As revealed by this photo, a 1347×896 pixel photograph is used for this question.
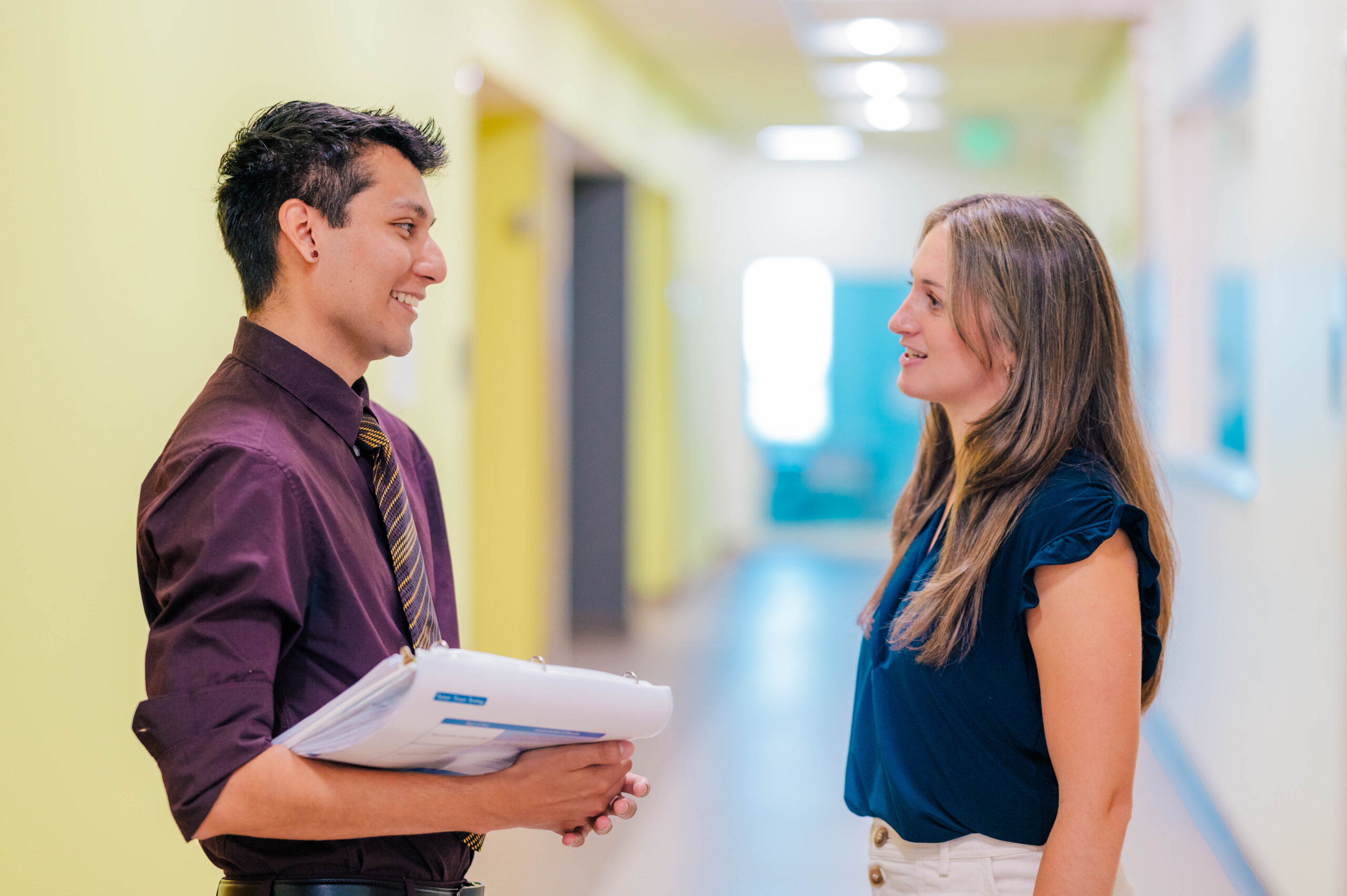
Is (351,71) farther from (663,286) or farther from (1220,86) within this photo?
(663,286)

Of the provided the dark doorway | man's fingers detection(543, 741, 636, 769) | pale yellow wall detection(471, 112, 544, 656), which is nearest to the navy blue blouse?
man's fingers detection(543, 741, 636, 769)

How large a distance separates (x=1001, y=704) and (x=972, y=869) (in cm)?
21

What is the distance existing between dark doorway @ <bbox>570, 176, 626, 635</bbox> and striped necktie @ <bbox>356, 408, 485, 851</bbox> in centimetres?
553

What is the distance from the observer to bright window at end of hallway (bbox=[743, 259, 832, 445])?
1077cm

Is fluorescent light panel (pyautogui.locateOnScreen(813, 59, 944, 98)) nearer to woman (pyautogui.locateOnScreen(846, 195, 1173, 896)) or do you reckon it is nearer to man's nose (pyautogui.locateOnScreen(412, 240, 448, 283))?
woman (pyautogui.locateOnScreen(846, 195, 1173, 896))

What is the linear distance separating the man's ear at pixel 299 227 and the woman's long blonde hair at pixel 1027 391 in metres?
0.80

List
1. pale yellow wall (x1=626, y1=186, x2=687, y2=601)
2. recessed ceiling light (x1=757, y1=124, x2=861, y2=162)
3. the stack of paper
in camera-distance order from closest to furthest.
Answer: the stack of paper → pale yellow wall (x1=626, y1=186, x2=687, y2=601) → recessed ceiling light (x1=757, y1=124, x2=861, y2=162)

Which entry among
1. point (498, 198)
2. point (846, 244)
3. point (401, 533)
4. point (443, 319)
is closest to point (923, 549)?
point (401, 533)

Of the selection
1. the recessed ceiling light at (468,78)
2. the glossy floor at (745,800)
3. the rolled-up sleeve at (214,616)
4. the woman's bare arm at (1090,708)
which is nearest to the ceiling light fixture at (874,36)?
the recessed ceiling light at (468,78)

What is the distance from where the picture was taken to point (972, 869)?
4.57 ft

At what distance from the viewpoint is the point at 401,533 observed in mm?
1362

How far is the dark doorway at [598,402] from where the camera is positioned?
6938 mm

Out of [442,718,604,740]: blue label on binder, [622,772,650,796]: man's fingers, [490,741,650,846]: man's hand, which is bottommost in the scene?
[622,772,650,796]: man's fingers

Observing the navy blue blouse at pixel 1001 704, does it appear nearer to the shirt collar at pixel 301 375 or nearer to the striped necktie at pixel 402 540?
the striped necktie at pixel 402 540
